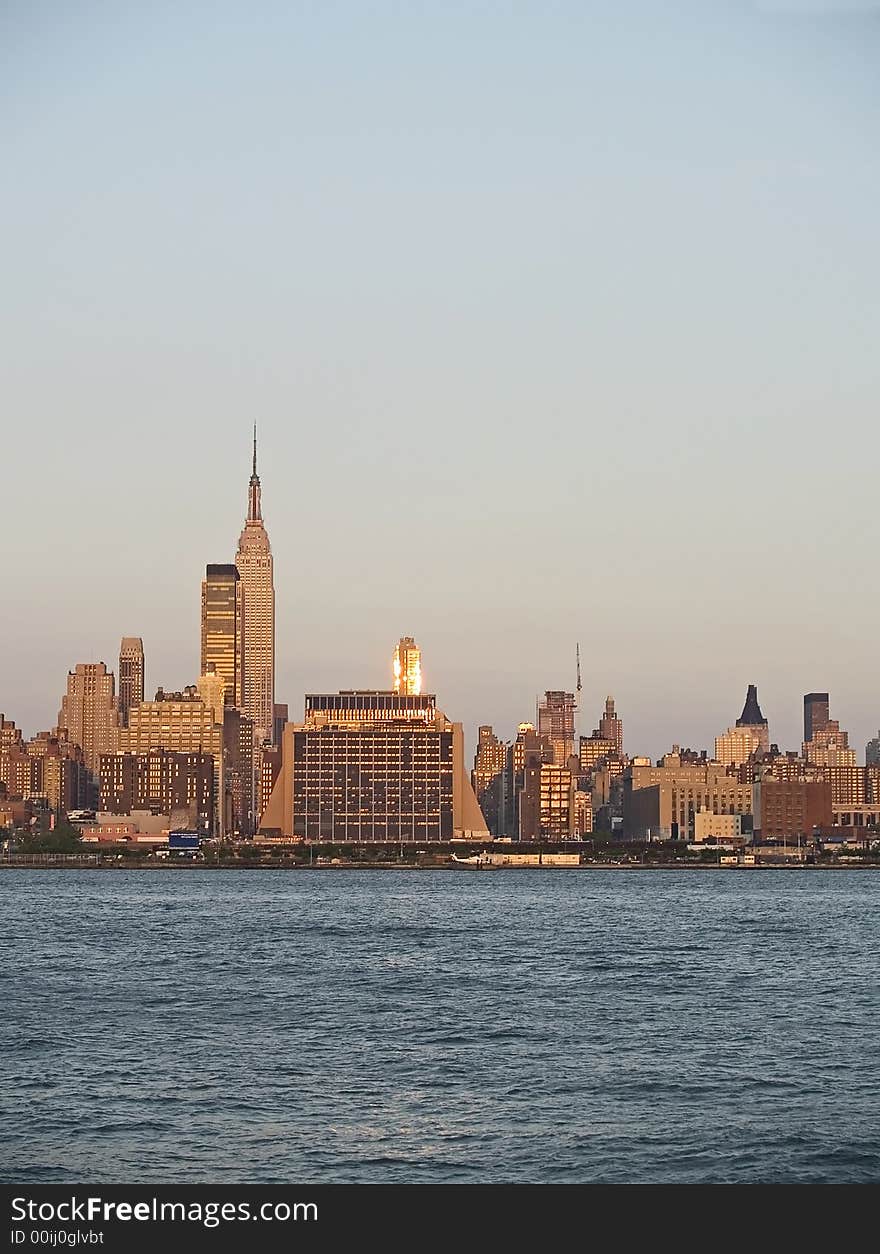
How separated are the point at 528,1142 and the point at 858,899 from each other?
329ft

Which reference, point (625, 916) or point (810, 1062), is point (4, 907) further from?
point (810, 1062)

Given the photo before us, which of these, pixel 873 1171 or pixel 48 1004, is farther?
pixel 48 1004

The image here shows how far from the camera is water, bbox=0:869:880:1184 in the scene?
81.5ft

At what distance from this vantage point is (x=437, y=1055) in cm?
3459

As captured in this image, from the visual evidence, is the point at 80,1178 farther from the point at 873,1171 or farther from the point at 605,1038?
the point at 605,1038

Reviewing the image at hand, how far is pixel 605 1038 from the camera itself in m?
37.4

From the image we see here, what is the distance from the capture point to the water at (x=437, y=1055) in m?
24.8

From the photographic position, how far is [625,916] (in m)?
92.0
